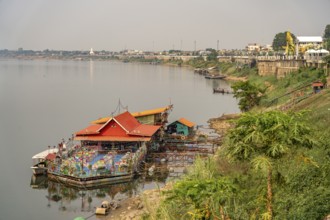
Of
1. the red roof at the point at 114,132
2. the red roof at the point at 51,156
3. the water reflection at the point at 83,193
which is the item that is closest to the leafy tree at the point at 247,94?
the red roof at the point at 114,132

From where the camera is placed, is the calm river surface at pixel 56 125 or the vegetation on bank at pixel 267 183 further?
the calm river surface at pixel 56 125

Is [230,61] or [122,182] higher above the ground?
[230,61]

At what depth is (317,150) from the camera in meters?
15.6

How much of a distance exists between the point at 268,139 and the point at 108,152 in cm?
1797

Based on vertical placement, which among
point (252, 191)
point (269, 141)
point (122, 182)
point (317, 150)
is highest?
point (269, 141)

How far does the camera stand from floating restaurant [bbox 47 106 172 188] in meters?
25.1

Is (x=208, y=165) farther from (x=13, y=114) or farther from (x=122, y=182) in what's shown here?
(x=13, y=114)

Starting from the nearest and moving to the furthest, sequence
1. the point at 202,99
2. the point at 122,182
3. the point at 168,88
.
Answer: the point at 122,182 → the point at 202,99 → the point at 168,88

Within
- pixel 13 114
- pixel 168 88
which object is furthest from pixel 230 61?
pixel 13 114

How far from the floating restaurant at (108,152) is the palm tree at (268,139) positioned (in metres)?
14.2

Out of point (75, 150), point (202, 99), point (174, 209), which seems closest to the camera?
point (174, 209)

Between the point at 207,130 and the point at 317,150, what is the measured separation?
25.8m

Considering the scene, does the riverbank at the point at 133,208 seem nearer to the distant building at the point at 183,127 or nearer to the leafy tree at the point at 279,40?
the distant building at the point at 183,127

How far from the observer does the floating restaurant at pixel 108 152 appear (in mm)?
25125
